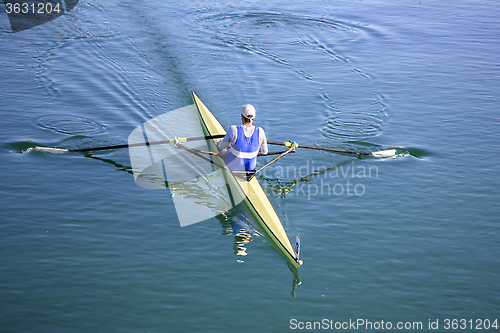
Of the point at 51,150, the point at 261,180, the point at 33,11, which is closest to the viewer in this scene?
the point at 261,180

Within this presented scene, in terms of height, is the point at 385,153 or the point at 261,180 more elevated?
the point at 385,153

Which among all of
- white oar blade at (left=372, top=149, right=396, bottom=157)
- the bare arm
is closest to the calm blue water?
white oar blade at (left=372, top=149, right=396, bottom=157)

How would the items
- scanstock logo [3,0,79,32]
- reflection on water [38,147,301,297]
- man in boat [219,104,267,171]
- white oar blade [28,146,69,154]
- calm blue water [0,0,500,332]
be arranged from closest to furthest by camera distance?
calm blue water [0,0,500,332] < reflection on water [38,147,301,297] < man in boat [219,104,267,171] < white oar blade [28,146,69,154] < scanstock logo [3,0,79,32]

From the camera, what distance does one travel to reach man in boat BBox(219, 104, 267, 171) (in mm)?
8667

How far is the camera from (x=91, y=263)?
24.1 feet

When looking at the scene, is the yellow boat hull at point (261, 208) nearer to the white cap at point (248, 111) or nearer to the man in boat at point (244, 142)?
the man in boat at point (244, 142)

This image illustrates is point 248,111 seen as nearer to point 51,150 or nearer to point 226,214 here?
point 226,214

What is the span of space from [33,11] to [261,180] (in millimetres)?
18263

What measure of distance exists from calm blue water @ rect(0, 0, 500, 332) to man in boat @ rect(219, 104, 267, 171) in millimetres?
1230

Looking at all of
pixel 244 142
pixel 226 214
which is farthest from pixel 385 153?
pixel 226 214

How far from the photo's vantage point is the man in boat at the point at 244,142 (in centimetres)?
867

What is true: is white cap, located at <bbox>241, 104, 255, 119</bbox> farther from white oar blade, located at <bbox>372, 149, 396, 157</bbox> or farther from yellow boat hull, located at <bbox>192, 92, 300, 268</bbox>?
white oar blade, located at <bbox>372, 149, 396, 157</bbox>

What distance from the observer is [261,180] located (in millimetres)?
10242

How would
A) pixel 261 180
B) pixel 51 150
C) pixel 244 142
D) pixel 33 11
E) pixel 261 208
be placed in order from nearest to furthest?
pixel 261 208
pixel 244 142
pixel 261 180
pixel 51 150
pixel 33 11
